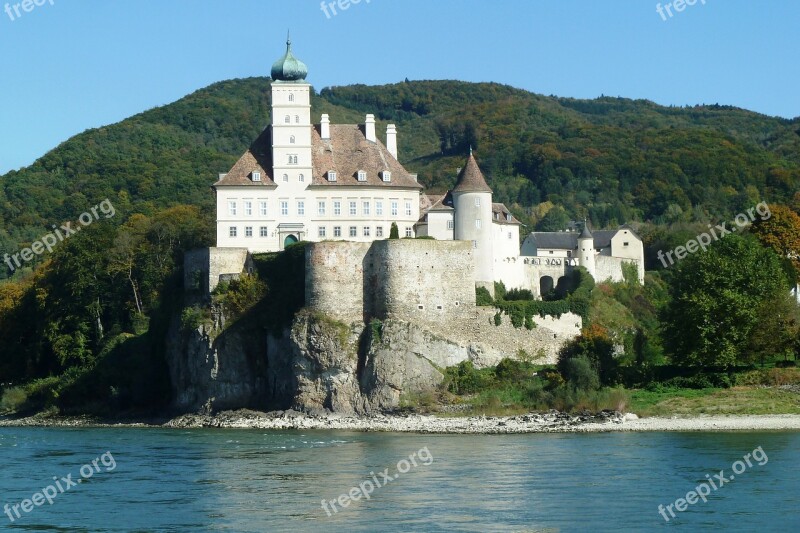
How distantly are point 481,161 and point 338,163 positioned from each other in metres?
67.9

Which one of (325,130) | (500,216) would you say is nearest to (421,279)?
(500,216)

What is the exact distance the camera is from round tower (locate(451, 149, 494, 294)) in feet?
204

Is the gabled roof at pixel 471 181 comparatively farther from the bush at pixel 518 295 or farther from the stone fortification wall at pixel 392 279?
the bush at pixel 518 295

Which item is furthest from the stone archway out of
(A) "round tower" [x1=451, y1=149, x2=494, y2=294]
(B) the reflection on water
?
(B) the reflection on water

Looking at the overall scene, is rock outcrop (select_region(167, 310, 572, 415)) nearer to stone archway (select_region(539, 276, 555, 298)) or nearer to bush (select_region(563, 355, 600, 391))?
bush (select_region(563, 355, 600, 391))

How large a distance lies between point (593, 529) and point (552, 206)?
85.5 meters

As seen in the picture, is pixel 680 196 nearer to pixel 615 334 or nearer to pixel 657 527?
pixel 615 334

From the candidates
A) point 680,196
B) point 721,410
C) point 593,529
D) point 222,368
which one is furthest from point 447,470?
point 680,196

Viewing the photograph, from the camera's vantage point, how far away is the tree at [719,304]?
183 ft

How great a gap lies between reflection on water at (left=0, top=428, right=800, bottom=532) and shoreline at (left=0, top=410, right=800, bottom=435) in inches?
62.8

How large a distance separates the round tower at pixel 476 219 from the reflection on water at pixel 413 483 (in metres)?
12.8

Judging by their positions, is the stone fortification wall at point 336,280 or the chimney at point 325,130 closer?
the stone fortification wall at point 336,280

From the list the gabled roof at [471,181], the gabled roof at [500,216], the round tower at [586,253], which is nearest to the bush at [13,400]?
the gabled roof at [471,181]

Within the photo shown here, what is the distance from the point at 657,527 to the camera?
32.8 metres
